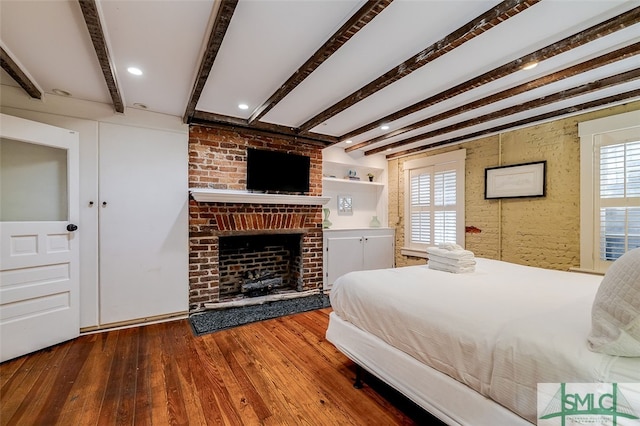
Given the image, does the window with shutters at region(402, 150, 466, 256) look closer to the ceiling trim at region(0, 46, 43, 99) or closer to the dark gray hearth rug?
the dark gray hearth rug

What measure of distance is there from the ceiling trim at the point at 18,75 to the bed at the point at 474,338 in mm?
2935

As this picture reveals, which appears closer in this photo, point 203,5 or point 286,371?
point 203,5

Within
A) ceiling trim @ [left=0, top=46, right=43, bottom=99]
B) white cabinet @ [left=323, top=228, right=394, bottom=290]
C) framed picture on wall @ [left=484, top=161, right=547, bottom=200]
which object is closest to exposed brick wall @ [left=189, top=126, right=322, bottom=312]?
white cabinet @ [left=323, top=228, right=394, bottom=290]

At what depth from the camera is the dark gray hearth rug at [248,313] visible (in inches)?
116

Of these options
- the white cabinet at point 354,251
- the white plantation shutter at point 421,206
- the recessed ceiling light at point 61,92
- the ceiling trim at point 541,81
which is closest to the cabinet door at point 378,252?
the white cabinet at point 354,251

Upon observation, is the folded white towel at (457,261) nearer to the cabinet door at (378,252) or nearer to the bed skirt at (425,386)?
the bed skirt at (425,386)

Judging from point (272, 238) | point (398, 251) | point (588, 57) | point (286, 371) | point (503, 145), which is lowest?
point (286, 371)

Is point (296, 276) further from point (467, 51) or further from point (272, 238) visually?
point (467, 51)

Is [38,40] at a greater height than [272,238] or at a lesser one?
greater

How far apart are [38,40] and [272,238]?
3080 millimetres

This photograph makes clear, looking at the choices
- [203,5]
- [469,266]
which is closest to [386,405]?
[469,266]

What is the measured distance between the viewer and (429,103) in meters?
2.70

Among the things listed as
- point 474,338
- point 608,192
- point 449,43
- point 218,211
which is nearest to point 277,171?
point 218,211

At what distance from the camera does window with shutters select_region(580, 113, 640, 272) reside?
2604 millimetres
